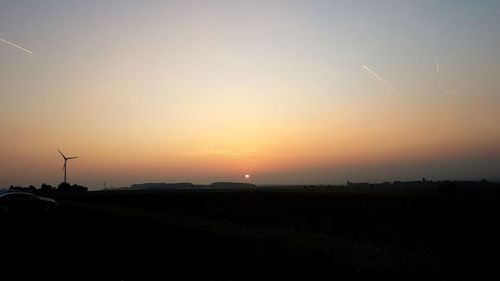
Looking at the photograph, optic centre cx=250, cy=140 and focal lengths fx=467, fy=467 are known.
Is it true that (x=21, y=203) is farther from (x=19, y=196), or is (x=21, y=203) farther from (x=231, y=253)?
(x=231, y=253)

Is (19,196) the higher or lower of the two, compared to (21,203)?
higher

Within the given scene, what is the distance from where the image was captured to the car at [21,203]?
3272 centimetres

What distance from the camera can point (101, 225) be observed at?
31750 millimetres

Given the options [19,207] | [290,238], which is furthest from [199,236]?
[19,207]

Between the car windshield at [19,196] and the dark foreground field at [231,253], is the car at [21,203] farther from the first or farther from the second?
the dark foreground field at [231,253]

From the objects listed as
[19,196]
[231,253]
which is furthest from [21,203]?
[231,253]

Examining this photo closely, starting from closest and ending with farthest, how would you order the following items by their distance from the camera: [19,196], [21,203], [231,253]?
[231,253] < [21,203] < [19,196]

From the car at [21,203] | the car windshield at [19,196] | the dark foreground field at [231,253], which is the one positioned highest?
the car windshield at [19,196]

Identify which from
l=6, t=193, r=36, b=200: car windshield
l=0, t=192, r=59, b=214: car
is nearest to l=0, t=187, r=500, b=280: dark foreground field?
l=0, t=192, r=59, b=214: car

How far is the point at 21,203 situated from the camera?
3350 cm

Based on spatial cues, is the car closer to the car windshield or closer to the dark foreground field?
the car windshield

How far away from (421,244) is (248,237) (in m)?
9.11

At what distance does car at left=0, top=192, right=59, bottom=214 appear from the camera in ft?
107

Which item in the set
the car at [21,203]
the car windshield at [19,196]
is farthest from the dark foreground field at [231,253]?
the car windshield at [19,196]
